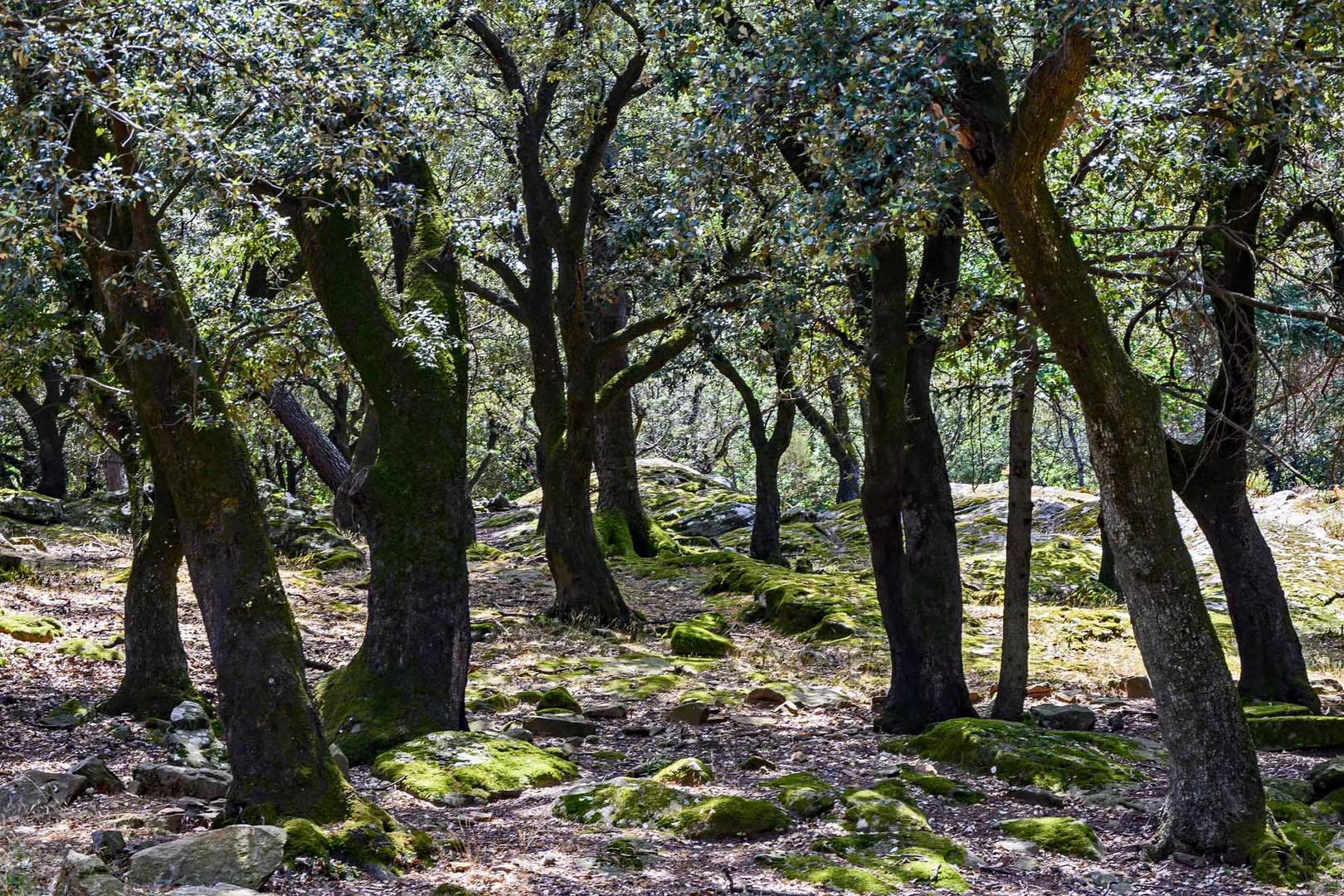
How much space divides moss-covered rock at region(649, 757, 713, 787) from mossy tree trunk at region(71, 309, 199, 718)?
4529 mm

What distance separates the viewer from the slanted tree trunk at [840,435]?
872 inches

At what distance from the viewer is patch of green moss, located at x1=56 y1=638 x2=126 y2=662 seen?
11961mm

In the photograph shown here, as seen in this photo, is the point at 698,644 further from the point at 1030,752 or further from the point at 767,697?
the point at 1030,752

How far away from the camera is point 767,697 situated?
12.2 metres

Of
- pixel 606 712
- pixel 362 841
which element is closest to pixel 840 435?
pixel 606 712

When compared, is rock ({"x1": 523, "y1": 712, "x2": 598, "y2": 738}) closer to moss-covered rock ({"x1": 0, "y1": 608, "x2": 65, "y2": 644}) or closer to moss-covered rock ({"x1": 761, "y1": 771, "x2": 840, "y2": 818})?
moss-covered rock ({"x1": 761, "y1": 771, "x2": 840, "y2": 818})

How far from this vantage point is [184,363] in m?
6.34

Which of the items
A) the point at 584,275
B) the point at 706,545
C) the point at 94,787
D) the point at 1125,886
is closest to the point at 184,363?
the point at 94,787

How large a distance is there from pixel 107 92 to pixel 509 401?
24.0 meters

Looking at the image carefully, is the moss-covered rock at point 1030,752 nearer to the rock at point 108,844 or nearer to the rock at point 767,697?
the rock at point 767,697

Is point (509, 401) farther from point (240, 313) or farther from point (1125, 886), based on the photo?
point (1125, 886)

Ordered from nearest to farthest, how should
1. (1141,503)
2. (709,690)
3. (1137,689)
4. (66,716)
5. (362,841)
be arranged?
(362,841) → (1141,503) → (66,716) → (709,690) → (1137,689)

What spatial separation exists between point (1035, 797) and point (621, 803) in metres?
3.11

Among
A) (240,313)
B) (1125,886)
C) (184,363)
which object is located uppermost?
(240,313)
